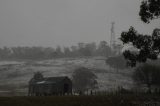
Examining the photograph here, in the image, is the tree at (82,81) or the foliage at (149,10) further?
the tree at (82,81)

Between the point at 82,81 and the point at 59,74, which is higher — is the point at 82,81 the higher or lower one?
the lower one

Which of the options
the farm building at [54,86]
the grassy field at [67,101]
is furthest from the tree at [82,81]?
the grassy field at [67,101]

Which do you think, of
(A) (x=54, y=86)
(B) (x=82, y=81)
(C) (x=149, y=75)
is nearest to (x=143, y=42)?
(A) (x=54, y=86)

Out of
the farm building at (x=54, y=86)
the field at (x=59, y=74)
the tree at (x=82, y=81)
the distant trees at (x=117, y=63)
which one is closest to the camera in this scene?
the farm building at (x=54, y=86)

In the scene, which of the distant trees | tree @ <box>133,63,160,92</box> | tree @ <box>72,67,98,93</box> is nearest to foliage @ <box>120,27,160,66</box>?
tree @ <box>133,63,160,92</box>

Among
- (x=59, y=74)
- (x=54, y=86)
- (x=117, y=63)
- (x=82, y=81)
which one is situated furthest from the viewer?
(x=117, y=63)

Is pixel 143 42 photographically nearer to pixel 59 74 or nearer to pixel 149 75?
pixel 149 75

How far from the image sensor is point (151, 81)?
95562 millimetres

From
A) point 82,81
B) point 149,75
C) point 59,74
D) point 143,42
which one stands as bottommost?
point 82,81

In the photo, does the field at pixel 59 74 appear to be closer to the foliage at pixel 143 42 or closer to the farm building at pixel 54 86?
the farm building at pixel 54 86

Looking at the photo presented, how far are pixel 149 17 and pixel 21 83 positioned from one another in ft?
363

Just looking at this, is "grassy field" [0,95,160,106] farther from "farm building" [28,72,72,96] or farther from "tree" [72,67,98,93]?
"tree" [72,67,98,93]

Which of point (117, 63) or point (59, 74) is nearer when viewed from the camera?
point (59, 74)

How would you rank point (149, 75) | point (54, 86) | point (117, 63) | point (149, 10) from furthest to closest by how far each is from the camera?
point (117, 63) < point (149, 75) < point (54, 86) < point (149, 10)
